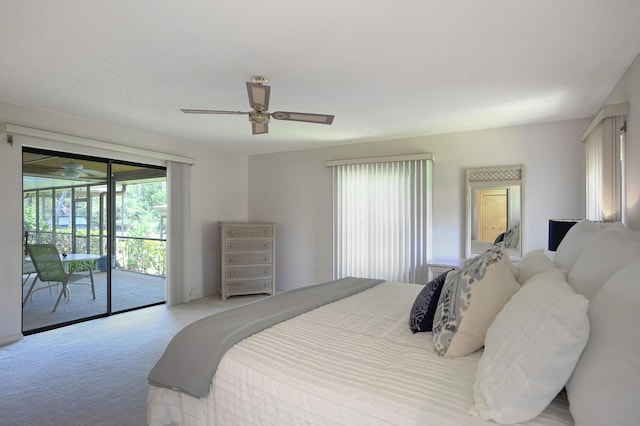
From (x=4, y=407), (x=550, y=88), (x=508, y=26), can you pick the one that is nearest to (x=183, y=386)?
(x=4, y=407)

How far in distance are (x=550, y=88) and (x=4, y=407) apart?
4523 millimetres

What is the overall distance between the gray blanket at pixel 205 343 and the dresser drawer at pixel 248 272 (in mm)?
3138

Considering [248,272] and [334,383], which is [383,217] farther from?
[334,383]

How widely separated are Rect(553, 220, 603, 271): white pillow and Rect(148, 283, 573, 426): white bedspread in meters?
0.84

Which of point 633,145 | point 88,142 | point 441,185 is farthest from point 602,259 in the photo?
point 88,142

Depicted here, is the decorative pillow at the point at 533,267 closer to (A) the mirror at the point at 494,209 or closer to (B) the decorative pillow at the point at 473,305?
(B) the decorative pillow at the point at 473,305

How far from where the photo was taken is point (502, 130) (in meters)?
4.03

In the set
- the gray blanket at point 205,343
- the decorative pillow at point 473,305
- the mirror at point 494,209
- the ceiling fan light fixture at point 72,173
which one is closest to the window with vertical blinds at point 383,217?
the mirror at point 494,209

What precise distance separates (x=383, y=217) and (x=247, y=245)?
208cm

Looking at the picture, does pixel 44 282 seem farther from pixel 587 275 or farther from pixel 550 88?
pixel 550 88

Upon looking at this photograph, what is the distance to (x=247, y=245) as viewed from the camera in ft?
17.3

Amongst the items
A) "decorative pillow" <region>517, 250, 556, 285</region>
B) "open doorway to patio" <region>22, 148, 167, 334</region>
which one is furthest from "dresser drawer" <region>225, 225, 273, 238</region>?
"decorative pillow" <region>517, 250, 556, 285</region>

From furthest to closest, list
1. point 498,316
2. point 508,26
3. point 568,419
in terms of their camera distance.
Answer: point 508,26 < point 498,316 < point 568,419

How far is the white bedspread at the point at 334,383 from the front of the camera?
43.8 inches
